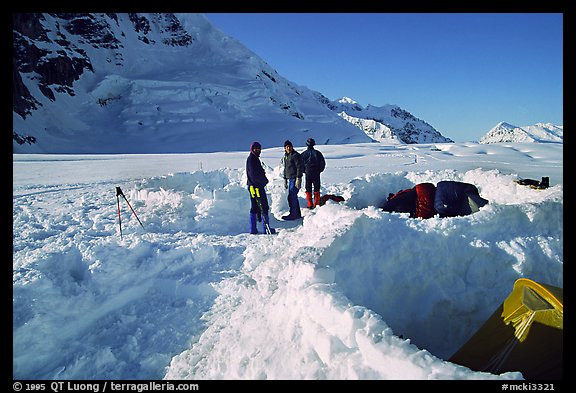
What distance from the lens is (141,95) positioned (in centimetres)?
6031

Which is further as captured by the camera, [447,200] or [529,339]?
[447,200]

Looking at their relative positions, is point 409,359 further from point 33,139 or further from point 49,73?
point 49,73

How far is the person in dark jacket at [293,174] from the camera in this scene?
766 cm

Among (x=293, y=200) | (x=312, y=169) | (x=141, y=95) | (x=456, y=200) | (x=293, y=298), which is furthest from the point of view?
(x=141, y=95)

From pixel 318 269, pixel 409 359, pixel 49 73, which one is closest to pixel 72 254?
pixel 318 269

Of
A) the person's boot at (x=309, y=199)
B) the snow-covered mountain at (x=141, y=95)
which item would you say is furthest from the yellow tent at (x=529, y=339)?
the snow-covered mountain at (x=141, y=95)

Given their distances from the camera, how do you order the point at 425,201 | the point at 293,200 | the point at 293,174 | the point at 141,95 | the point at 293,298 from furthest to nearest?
the point at 141,95 → the point at 293,200 → the point at 293,174 → the point at 425,201 → the point at 293,298

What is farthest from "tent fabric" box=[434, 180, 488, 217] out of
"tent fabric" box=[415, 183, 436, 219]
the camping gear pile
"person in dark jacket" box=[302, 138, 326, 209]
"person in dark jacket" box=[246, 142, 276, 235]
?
"person in dark jacket" box=[246, 142, 276, 235]

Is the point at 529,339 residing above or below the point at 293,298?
below

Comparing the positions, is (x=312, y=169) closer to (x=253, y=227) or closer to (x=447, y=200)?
(x=253, y=227)

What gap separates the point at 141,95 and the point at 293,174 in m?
60.8

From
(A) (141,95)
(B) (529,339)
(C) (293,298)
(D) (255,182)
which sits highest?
(A) (141,95)

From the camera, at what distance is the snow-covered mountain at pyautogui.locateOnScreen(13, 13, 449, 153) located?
51.4 m

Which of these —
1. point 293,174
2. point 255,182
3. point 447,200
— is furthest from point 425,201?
point 255,182
